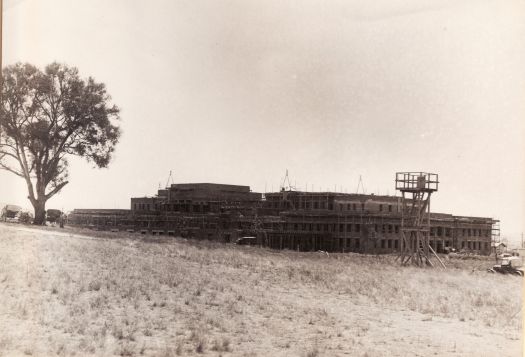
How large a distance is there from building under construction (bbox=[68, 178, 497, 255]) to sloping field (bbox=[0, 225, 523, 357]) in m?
32.9

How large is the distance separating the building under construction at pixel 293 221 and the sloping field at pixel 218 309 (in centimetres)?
3288

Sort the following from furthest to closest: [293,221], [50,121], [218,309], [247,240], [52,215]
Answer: [52,215] < [293,221] < [247,240] < [50,121] < [218,309]

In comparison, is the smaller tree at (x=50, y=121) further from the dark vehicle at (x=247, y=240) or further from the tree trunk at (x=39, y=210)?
the dark vehicle at (x=247, y=240)

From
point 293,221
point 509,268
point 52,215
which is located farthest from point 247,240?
point 509,268

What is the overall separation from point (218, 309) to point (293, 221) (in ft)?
153

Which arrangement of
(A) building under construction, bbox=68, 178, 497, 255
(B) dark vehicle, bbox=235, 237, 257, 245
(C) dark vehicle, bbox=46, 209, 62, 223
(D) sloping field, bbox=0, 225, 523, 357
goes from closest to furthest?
(D) sloping field, bbox=0, 225, 523, 357 < (A) building under construction, bbox=68, 178, 497, 255 < (B) dark vehicle, bbox=235, 237, 257, 245 < (C) dark vehicle, bbox=46, 209, 62, 223

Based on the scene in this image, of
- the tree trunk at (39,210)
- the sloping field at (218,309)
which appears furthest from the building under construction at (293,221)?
the sloping field at (218,309)

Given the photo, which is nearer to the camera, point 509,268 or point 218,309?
point 218,309

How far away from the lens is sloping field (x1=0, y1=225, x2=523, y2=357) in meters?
18.1

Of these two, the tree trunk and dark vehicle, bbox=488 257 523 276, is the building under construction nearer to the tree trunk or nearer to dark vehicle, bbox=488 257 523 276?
dark vehicle, bbox=488 257 523 276

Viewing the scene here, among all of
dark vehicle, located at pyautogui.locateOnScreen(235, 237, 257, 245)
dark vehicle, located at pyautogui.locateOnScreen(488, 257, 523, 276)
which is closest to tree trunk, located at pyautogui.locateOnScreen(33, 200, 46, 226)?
dark vehicle, located at pyautogui.locateOnScreen(235, 237, 257, 245)

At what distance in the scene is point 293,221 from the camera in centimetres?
6850

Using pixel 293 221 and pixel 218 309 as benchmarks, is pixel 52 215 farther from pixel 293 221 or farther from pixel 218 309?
pixel 218 309

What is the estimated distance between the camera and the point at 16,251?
25969mm
